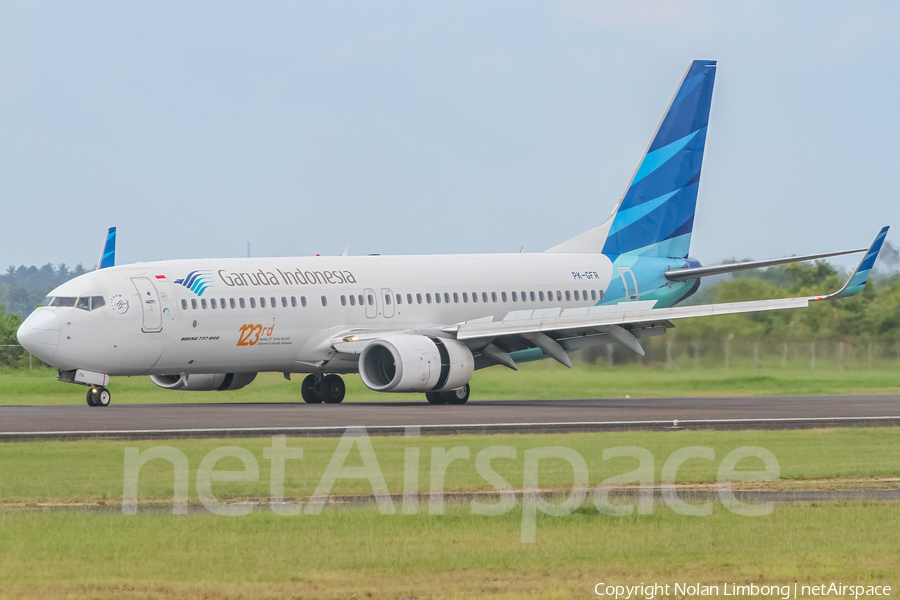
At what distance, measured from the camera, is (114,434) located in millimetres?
22516

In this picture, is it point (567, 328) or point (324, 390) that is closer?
point (567, 328)

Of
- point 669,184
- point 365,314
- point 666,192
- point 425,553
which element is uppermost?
point 669,184

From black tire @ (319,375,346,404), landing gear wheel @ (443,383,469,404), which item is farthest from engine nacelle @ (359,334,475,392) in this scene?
black tire @ (319,375,346,404)

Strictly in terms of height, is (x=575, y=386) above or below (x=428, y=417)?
below

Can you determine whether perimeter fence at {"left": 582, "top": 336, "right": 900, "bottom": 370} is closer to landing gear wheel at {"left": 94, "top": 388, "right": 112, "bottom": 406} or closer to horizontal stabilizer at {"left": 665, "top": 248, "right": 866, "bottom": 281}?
horizontal stabilizer at {"left": 665, "top": 248, "right": 866, "bottom": 281}

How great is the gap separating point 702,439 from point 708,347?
751 inches

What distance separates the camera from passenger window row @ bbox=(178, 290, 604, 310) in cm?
3288

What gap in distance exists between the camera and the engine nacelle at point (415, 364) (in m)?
32.5

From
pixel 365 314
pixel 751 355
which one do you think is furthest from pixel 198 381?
pixel 751 355

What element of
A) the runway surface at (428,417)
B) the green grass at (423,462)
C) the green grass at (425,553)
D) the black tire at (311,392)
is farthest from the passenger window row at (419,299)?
the green grass at (425,553)

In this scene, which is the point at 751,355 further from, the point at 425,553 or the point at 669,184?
the point at 425,553

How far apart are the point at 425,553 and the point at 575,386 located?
2738 centimetres

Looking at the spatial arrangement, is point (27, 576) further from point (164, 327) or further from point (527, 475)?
point (164, 327)

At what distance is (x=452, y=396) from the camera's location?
34.7 metres
